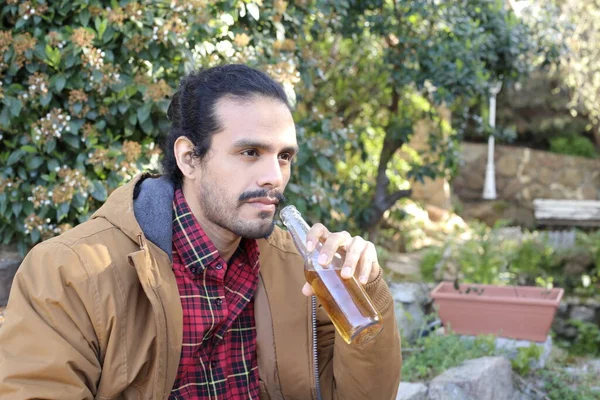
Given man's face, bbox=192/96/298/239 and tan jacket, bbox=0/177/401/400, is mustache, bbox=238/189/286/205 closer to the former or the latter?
man's face, bbox=192/96/298/239

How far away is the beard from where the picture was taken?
1984mm

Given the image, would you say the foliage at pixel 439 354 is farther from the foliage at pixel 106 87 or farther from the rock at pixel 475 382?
the foliage at pixel 106 87

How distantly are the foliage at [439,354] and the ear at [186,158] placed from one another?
180 centimetres

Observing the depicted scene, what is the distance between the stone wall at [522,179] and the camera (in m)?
12.0

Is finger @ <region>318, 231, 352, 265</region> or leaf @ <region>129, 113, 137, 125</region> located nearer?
finger @ <region>318, 231, 352, 265</region>

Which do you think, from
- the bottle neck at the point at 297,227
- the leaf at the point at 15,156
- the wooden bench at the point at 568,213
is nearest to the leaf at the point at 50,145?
the leaf at the point at 15,156

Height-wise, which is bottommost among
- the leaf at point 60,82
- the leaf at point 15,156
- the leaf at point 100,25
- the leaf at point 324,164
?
the leaf at point 324,164

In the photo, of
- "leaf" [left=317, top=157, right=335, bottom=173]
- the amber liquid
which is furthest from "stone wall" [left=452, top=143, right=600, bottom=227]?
the amber liquid

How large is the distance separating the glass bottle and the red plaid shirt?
0.36 meters

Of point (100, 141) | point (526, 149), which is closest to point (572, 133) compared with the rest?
point (526, 149)

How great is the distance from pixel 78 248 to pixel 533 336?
3.45 m

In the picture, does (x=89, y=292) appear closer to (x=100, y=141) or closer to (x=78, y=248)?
(x=78, y=248)

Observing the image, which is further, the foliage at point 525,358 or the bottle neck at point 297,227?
the foliage at point 525,358

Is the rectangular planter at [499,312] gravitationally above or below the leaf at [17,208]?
below
